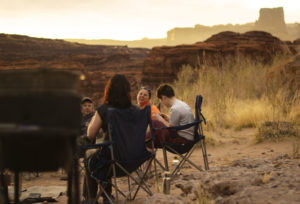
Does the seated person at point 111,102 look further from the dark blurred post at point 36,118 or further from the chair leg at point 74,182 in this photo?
the dark blurred post at point 36,118

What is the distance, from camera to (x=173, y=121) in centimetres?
477

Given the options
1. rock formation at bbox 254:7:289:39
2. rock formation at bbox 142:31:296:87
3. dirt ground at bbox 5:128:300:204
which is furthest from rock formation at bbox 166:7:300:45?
dirt ground at bbox 5:128:300:204

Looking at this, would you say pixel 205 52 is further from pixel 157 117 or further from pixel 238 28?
pixel 238 28

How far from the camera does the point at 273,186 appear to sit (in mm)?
2908

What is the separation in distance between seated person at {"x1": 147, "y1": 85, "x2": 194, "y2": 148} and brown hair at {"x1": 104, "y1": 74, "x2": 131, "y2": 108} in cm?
103

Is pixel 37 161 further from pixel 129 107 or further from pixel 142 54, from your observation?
pixel 142 54

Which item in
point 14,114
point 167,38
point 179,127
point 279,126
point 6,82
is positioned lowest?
point 279,126

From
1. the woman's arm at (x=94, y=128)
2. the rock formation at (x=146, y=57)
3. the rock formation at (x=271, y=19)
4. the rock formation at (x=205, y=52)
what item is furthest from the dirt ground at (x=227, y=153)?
the rock formation at (x=271, y=19)

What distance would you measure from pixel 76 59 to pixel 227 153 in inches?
1193

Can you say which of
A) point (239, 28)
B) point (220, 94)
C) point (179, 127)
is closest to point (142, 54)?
point (220, 94)

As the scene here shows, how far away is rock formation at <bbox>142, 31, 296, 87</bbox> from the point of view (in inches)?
817

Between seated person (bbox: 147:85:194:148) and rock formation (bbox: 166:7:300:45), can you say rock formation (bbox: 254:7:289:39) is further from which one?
seated person (bbox: 147:85:194:148)

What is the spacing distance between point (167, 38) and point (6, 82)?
141169 millimetres

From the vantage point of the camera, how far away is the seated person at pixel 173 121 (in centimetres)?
459
